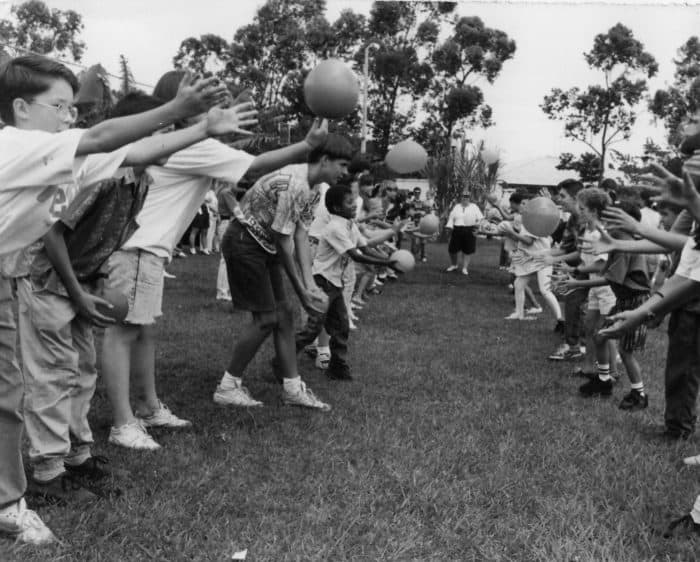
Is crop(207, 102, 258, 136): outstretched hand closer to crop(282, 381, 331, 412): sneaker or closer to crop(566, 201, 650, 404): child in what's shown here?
crop(282, 381, 331, 412): sneaker

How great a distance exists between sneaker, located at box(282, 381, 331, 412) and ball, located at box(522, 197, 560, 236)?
3564mm

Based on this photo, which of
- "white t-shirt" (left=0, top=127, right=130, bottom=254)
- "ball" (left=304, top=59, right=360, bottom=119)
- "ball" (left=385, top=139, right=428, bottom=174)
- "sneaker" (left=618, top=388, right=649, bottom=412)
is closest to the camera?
"white t-shirt" (left=0, top=127, right=130, bottom=254)

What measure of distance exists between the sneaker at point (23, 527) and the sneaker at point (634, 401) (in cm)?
407

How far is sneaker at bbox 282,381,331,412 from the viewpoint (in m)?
4.76

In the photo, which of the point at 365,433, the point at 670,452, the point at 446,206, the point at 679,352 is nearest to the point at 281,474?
the point at 365,433

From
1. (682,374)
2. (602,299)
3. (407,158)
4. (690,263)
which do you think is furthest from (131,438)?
(407,158)

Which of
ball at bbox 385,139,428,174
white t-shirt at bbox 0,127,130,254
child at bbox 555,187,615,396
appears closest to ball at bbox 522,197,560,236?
child at bbox 555,187,615,396

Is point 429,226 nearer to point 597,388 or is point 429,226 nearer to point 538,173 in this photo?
point 597,388

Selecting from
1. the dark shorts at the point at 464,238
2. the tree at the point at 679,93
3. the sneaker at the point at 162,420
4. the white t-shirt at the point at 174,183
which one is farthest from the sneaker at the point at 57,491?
the tree at the point at 679,93

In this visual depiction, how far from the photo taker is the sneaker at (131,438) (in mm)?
3750

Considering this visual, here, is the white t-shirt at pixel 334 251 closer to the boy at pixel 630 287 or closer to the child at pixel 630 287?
the boy at pixel 630 287

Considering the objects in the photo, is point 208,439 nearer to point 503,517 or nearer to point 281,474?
point 281,474

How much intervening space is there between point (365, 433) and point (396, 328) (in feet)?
13.7

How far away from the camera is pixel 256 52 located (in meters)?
27.9
